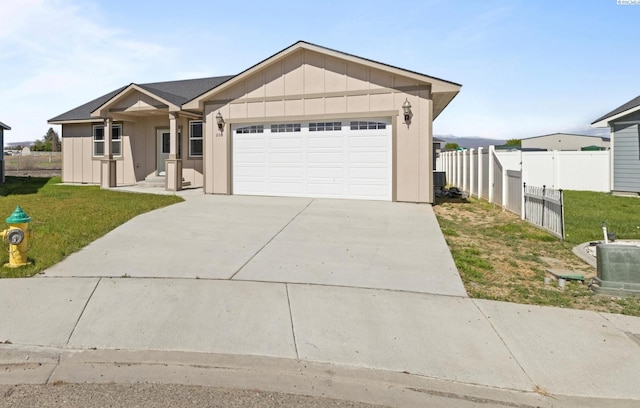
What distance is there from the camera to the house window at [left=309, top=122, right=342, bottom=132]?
13.1 metres

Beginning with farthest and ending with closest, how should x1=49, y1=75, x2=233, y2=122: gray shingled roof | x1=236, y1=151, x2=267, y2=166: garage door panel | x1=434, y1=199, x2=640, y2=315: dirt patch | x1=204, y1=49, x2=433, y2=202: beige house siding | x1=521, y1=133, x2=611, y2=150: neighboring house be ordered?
x1=521, y1=133, x2=611, y2=150: neighboring house
x1=49, y1=75, x2=233, y2=122: gray shingled roof
x1=236, y1=151, x2=267, y2=166: garage door panel
x1=204, y1=49, x2=433, y2=202: beige house siding
x1=434, y1=199, x2=640, y2=315: dirt patch

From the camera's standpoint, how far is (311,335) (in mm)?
4000

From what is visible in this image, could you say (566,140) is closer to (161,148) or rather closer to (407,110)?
(407,110)

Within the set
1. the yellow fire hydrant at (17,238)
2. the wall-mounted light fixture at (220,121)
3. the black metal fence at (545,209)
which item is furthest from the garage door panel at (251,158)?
the yellow fire hydrant at (17,238)

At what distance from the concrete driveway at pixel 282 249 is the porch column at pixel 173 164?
5.33 m

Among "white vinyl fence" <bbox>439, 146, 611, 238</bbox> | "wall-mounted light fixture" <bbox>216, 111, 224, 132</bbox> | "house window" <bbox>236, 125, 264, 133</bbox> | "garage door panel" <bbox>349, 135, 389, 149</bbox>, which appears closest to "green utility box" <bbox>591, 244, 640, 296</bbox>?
"white vinyl fence" <bbox>439, 146, 611, 238</bbox>

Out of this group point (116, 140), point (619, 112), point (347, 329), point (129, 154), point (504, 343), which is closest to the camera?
point (504, 343)

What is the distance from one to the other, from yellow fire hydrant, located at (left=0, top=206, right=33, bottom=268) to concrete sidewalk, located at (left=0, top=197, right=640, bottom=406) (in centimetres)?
61

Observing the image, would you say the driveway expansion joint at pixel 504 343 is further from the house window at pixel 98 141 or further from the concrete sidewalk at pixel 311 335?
the house window at pixel 98 141

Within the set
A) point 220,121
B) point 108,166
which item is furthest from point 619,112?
point 108,166

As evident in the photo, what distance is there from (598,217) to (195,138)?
50.5ft

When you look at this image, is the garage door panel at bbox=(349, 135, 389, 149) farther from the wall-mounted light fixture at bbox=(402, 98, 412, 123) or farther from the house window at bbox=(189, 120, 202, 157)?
the house window at bbox=(189, 120, 202, 157)

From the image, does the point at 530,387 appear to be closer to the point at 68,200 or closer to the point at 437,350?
the point at 437,350

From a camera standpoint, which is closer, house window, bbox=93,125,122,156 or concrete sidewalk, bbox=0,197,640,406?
concrete sidewalk, bbox=0,197,640,406
